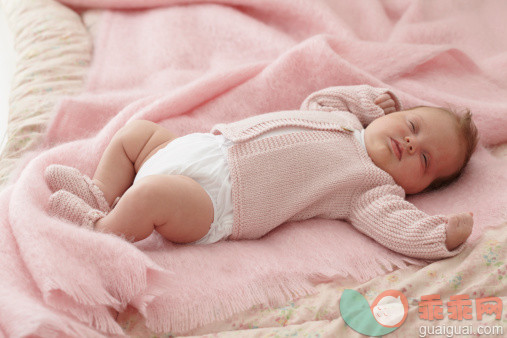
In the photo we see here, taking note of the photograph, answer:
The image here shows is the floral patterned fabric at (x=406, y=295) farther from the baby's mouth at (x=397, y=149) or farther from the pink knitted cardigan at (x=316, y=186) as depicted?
the baby's mouth at (x=397, y=149)

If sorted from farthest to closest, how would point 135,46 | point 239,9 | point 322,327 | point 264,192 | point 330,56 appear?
point 239,9
point 135,46
point 330,56
point 264,192
point 322,327

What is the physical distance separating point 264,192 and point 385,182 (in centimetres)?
31

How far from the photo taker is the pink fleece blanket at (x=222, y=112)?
2.98 feet

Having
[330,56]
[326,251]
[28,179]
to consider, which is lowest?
[326,251]

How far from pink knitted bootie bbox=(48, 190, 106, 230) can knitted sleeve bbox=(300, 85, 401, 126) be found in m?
0.67

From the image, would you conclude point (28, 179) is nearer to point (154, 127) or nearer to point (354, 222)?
point (154, 127)

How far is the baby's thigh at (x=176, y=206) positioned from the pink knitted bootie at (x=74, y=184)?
0.12 meters

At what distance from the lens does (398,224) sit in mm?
1129

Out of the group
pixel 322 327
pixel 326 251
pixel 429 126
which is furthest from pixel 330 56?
pixel 322 327

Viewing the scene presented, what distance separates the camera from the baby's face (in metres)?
1.28

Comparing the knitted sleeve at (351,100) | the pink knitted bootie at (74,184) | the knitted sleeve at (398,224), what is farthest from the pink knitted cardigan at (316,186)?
the pink knitted bootie at (74,184)

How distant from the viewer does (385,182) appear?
1260mm

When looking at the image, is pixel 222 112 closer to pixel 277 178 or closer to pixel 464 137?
pixel 277 178

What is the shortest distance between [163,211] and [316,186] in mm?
355
